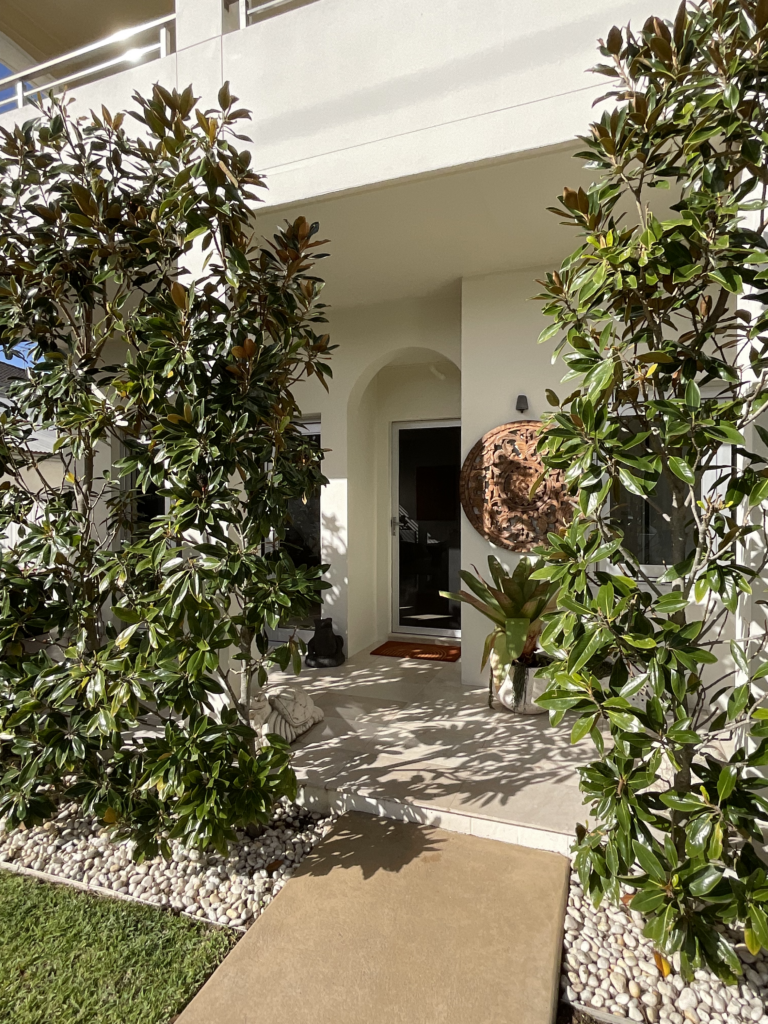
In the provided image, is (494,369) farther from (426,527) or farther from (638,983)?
(638,983)

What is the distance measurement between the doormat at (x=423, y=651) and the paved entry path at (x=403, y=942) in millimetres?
3040

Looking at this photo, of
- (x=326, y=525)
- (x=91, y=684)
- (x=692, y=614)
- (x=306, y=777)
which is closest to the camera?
(x=91, y=684)

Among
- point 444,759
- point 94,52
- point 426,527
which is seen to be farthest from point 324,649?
point 94,52

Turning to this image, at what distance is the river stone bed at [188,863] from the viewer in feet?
7.98

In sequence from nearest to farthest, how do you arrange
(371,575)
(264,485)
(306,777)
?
1. (264,485)
2. (306,777)
3. (371,575)

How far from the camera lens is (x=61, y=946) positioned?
2.21 m

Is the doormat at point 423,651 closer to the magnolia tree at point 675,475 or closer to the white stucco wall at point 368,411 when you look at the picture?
the white stucco wall at point 368,411

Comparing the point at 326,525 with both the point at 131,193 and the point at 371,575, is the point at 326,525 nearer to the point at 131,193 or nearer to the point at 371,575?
the point at 371,575

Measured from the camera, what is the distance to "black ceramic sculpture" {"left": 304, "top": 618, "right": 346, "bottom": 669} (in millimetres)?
5480

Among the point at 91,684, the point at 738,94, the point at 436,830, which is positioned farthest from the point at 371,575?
the point at 738,94

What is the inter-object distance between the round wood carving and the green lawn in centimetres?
338

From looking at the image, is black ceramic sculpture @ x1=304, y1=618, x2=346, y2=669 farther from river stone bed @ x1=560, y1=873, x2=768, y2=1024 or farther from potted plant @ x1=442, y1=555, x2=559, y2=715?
river stone bed @ x1=560, y1=873, x2=768, y2=1024

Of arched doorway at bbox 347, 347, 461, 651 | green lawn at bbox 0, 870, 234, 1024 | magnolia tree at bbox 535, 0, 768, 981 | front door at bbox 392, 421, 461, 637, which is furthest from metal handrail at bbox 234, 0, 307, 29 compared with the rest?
green lawn at bbox 0, 870, 234, 1024

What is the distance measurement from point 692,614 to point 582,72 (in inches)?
125
